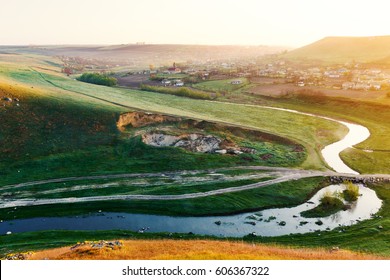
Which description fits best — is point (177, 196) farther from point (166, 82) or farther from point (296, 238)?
point (166, 82)

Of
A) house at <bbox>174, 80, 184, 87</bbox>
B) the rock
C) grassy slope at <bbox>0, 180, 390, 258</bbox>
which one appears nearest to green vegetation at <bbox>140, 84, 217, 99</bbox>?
house at <bbox>174, 80, 184, 87</bbox>

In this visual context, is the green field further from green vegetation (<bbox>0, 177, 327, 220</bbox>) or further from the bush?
the bush

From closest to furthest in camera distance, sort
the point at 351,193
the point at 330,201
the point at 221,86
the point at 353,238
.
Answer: the point at 353,238, the point at 330,201, the point at 351,193, the point at 221,86

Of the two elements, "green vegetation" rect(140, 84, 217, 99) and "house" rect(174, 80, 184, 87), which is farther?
"house" rect(174, 80, 184, 87)

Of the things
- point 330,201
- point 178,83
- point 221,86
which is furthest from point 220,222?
point 178,83

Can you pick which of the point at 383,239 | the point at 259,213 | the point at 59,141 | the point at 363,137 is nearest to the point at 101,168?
the point at 59,141

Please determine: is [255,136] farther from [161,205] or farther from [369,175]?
[161,205]
